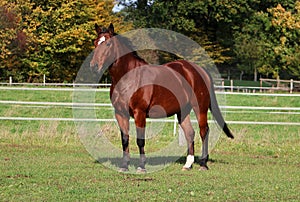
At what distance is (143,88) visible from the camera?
9.33 metres

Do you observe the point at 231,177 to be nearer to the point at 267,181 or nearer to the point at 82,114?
the point at 267,181

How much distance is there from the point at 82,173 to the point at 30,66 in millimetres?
29551

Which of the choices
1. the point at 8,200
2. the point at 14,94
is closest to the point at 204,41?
the point at 14,94

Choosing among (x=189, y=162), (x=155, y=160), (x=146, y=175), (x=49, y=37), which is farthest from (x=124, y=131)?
(x=49, y=37)

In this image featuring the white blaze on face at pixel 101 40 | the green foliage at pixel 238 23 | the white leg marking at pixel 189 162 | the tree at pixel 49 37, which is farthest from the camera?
the green foliage at pixel 238 23

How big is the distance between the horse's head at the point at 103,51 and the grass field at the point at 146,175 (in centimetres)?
174

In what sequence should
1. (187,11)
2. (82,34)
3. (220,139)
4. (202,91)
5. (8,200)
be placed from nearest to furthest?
1. (8,200)
2. (202,91)
3. (220,139)
4. (82,34)
5. (187,11)


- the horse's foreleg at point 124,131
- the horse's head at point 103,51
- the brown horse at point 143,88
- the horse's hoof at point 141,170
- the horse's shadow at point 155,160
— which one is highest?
the horse's head at point 103,51

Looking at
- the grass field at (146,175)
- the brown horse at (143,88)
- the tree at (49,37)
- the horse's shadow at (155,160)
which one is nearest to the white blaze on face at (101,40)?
the brown horse at (143,88)

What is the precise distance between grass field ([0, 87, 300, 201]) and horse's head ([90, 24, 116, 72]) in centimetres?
174

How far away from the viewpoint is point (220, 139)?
1399 centimetres

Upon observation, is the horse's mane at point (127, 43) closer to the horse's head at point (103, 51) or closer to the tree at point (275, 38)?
the horse's head at point (103, 51)

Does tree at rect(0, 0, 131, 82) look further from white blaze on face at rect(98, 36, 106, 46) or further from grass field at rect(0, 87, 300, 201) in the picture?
white blaze on face at rect(98, 36, 106, 46)

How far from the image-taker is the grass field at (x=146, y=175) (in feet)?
23.7
